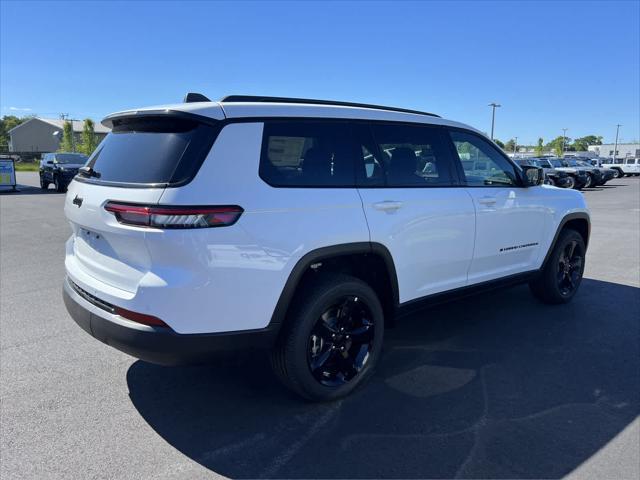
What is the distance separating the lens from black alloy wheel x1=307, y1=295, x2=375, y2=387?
128 inches

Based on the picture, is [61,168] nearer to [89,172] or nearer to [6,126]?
[89,172]

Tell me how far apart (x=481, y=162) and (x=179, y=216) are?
2952mm

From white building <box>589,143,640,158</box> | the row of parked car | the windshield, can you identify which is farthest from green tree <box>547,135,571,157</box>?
the windshield

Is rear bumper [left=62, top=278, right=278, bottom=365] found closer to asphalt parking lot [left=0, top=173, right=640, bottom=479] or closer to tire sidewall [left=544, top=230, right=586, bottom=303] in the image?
asphalt parking lot [left=0, top=173, right=640, bottom=479]

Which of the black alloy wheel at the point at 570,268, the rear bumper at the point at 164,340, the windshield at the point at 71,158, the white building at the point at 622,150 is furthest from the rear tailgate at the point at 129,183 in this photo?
the white building at the point at 622,150

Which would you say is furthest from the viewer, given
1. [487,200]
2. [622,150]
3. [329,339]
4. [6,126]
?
[622,150]

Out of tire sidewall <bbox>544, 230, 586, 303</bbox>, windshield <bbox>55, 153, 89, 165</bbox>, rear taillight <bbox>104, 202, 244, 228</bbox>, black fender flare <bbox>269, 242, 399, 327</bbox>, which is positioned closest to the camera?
rear taillight <bbox>104, 202, 244, 228</bbox>

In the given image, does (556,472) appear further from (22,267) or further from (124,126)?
(22,267)

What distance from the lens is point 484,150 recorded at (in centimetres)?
455

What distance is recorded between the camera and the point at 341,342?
3.36m

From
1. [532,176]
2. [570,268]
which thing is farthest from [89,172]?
[570,268]

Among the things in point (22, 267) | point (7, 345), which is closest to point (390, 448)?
point (7, 345)

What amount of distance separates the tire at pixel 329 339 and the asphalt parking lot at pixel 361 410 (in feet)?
0.56

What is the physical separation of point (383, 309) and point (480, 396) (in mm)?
889
